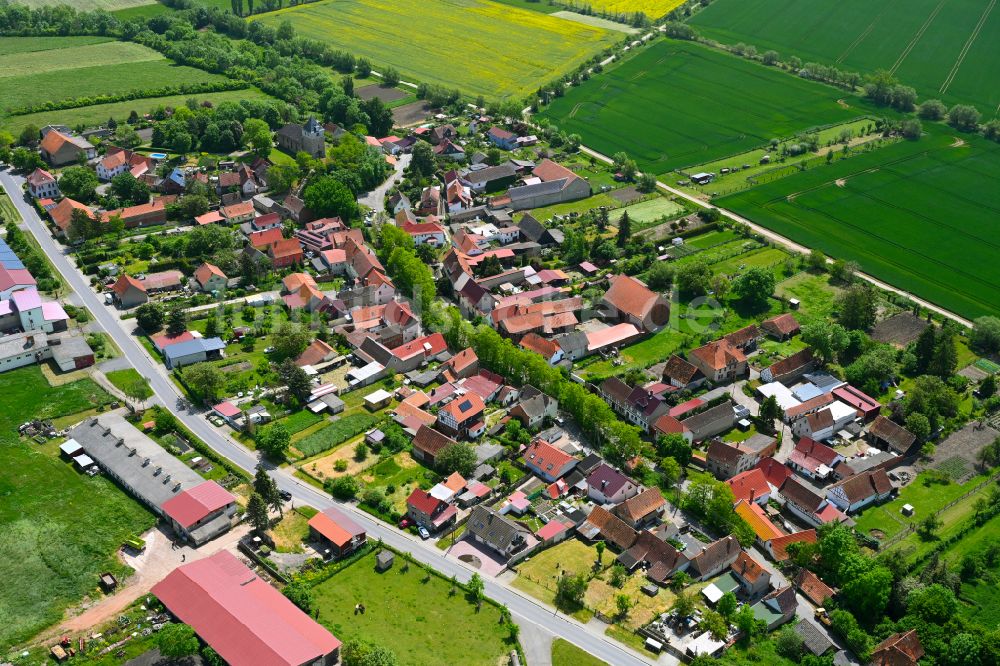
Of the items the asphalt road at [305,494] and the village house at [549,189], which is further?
the village house at [549,189]

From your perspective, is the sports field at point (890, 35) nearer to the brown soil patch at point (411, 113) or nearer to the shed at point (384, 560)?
the brown soil patch at point (411, 113)

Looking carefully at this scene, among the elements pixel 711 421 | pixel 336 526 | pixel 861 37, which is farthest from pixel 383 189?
pixel 861 37

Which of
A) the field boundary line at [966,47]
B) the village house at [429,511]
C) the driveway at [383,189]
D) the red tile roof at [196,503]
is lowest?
the village house at [429,511]

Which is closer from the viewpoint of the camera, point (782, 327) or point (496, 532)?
point (496, 532)

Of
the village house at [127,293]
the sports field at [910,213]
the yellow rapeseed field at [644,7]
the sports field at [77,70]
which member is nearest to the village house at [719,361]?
the sports field at [910,213]

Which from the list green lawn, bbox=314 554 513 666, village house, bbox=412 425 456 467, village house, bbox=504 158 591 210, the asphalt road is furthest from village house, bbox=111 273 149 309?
village house, bbox=504 158 591 210

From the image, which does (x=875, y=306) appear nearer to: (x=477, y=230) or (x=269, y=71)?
(x=477, y=230)

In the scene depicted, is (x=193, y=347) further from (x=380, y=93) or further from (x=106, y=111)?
(x=380, y=93)
